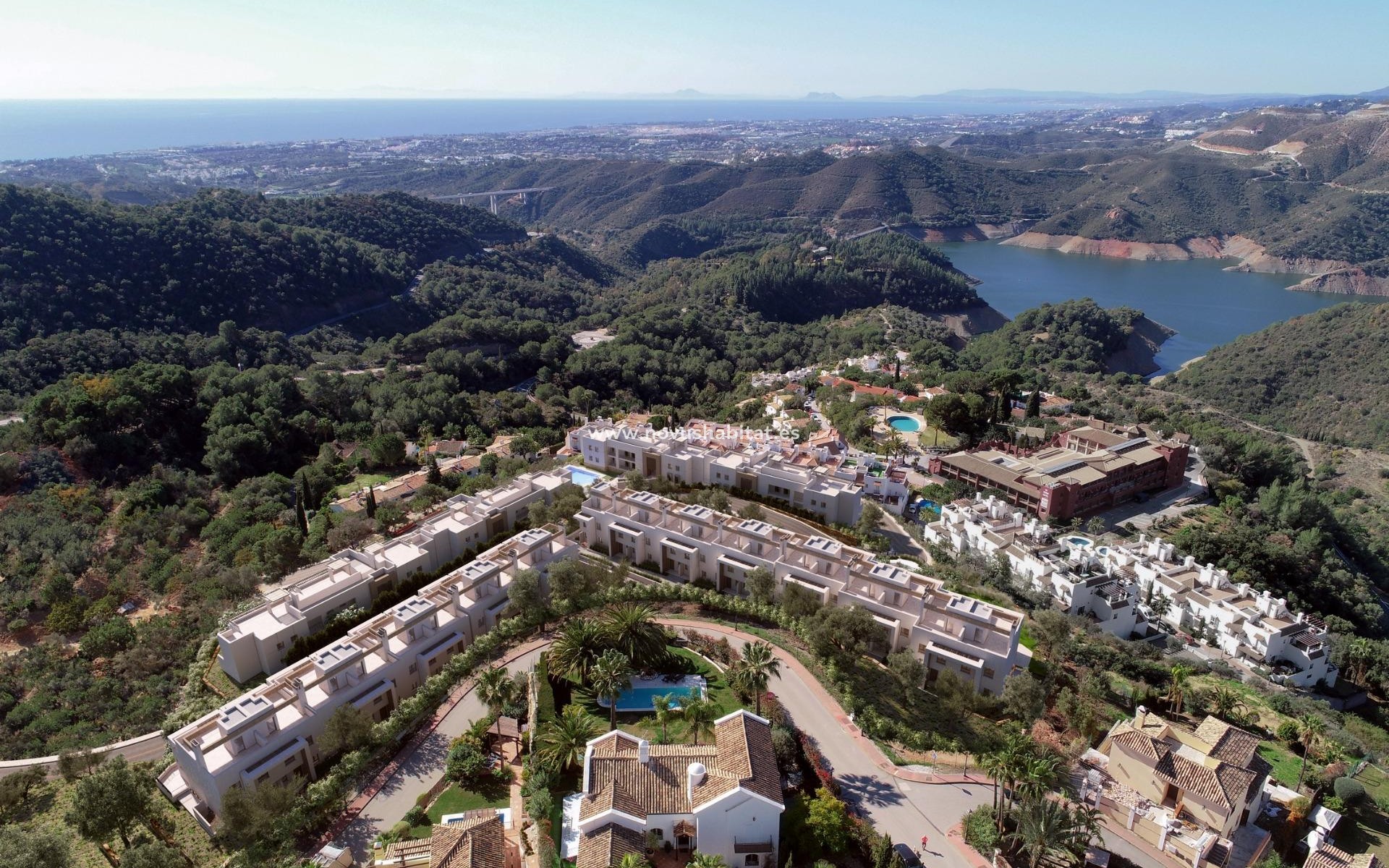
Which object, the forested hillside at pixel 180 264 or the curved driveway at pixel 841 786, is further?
the forested hillside at pixel 180 264

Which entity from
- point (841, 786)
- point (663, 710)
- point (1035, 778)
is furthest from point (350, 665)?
point (1035, 778)

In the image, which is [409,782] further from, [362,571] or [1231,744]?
[1231,744]

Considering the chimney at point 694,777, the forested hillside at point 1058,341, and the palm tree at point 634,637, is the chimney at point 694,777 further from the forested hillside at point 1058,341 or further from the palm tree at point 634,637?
the forested hillside at point 1058,341

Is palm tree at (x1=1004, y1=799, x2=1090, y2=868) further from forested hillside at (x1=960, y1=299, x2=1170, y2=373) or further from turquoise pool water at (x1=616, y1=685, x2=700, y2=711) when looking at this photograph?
forested hillside at (x1=960, y1=299, x2=1170, y2=373)

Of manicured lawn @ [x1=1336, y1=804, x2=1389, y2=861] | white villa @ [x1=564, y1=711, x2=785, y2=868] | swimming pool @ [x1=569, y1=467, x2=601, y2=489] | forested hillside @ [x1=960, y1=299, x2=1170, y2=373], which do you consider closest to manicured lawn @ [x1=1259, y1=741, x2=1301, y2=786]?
manicured lawn @ [x1=1336, y1=804, x2=1389, y2=861]

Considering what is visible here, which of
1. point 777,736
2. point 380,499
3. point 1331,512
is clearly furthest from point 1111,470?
point 380,499

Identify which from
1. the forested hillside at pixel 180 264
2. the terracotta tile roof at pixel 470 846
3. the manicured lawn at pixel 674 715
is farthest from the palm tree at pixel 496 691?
the forested hillside at pixel 180 264

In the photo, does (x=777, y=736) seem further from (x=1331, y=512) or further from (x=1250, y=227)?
(x=1250, y=227)
